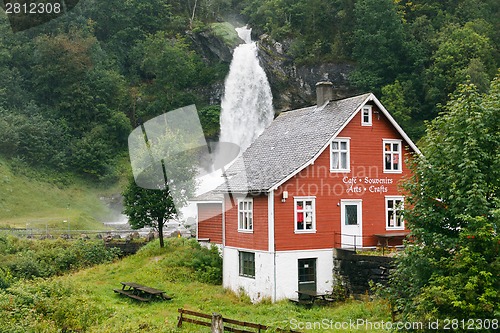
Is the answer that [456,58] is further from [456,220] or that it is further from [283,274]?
[456,220]

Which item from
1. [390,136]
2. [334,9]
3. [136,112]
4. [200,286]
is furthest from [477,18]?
[200,286]

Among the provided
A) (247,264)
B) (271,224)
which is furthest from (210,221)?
(271,224)

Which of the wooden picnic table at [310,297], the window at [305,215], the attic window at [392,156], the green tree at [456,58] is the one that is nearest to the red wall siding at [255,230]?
the window at [305,215]

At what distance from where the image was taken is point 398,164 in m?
26.1

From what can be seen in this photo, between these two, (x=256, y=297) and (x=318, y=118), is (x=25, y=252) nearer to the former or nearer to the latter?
(x=256, y=297)

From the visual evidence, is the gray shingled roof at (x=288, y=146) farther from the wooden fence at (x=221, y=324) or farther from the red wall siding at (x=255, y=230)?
the wooden fence at (x=221, y=324)

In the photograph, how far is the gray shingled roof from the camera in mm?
23875

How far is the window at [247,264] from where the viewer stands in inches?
952

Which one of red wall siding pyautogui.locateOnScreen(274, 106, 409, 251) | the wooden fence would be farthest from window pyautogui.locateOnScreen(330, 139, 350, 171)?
the wooden fence

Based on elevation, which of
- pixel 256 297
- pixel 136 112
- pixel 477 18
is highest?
pixel 477 18

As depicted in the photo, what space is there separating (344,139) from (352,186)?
191 centimetres

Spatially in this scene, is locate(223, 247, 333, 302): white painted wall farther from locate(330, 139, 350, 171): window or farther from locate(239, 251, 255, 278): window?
locate(330, 139, 350, 171): window

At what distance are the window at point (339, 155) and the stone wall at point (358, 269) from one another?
10.9 ft

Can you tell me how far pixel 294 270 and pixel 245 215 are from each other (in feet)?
10.4
